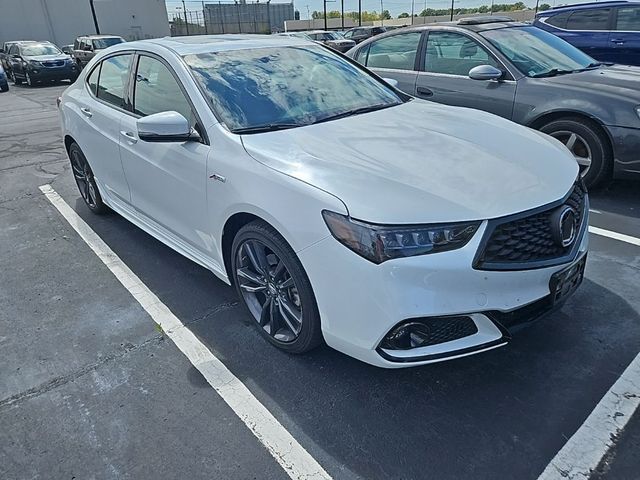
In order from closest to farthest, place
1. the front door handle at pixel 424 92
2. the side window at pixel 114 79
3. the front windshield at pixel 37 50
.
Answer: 1. the side window at pixel 114 79
2. the front door handle at pixel 424 92
3. the front windshield at pixel 37 50

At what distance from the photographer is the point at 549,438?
206 cm

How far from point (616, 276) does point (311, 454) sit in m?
2.48

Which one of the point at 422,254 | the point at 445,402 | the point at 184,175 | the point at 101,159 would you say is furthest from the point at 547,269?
the point at 101,159

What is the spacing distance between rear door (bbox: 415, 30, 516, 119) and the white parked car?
192 centimetres

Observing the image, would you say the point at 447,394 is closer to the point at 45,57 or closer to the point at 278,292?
the point at 278,292

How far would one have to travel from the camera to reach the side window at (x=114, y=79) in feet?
12.0

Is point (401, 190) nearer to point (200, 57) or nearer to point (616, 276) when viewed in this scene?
point (200, 57)

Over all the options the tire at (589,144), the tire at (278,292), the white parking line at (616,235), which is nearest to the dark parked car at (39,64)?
the tire at (589,144)

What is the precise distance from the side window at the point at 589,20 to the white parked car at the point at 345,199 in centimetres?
642

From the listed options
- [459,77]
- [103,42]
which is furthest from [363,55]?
[103,42]

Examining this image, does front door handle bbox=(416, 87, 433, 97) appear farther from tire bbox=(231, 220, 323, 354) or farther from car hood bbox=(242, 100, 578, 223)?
tire bbox=(231, 220, 323, 354)

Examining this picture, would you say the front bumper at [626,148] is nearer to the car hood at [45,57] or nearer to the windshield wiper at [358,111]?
the windshield wiper at [358,111]

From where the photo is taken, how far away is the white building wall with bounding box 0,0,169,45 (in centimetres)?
2939

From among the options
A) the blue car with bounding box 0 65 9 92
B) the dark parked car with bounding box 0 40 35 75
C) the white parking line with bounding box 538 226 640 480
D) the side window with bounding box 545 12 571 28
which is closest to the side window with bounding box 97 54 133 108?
the white parking line with bounding box 538 226 640 480
